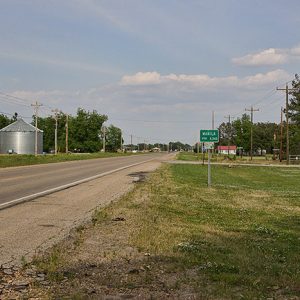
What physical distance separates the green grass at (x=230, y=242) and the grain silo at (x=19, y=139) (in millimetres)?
92898

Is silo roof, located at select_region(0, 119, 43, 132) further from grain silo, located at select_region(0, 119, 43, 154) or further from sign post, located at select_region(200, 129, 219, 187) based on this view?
sign post, located at select_region(200, 129, 219, 187)

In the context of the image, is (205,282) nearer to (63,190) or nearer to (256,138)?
(63,190)

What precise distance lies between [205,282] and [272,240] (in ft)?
11.6

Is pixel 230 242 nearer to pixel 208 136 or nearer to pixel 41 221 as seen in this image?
pixel 41 221

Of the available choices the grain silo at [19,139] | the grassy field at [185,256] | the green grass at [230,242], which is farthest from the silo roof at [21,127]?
the grassy field at [185,256]

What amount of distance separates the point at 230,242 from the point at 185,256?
1580mm

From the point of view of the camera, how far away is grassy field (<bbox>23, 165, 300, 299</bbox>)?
18.9ft

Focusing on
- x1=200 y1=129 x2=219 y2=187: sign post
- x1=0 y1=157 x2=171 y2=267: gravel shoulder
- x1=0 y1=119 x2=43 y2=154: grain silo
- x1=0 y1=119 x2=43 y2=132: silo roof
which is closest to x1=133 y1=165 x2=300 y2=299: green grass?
x1=0 y1=157 x2=171 y2=267: gravel shoulder

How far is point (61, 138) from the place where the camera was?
516ft

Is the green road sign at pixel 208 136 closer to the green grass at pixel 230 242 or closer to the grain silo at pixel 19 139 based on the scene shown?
the green grass at pixel 230 242

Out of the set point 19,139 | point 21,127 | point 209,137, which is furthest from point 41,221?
point 21,127

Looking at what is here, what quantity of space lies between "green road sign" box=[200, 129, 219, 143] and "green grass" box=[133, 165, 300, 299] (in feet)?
22.9

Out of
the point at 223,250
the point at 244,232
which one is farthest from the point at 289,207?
the point at 223,250

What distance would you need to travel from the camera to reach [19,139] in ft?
346
